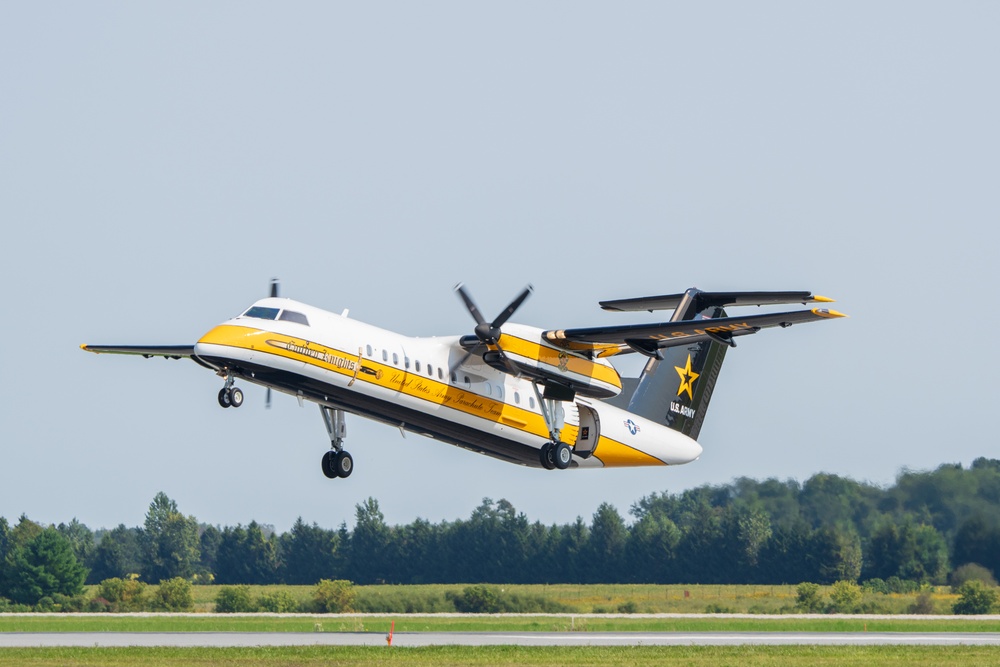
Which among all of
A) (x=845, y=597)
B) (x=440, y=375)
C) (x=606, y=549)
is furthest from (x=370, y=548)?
(x=440, y=375)

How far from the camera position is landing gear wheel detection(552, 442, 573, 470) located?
33094 mm

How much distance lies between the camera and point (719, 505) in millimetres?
54312

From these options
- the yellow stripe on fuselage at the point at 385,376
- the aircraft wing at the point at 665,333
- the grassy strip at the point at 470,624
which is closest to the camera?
the yellow stripe on fuselage at the point at 385,376

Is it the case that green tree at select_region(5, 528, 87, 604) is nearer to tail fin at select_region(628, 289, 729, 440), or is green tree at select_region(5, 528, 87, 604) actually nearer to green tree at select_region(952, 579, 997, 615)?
tail fin at select_region(628, 289, 729, 440)

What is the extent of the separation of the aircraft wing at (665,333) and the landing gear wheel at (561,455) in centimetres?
250

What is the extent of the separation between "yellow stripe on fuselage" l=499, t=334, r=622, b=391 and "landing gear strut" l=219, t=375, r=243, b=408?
22.5 feet

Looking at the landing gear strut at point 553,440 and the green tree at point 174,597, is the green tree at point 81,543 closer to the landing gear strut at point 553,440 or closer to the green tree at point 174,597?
the green tree at point 174,597

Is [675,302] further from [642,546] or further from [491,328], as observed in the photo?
[642,546]

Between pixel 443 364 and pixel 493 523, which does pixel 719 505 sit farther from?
pixel 443 364

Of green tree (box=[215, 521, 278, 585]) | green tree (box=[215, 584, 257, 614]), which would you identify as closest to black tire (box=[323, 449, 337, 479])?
green tree (box=[215, 584, 257, 614])

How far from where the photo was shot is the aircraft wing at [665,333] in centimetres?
2986

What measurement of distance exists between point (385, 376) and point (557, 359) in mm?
4874

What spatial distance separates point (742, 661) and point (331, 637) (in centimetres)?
1166

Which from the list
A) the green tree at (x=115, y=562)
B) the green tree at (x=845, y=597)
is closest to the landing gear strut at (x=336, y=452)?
the green tree at (x=845, y=597)
